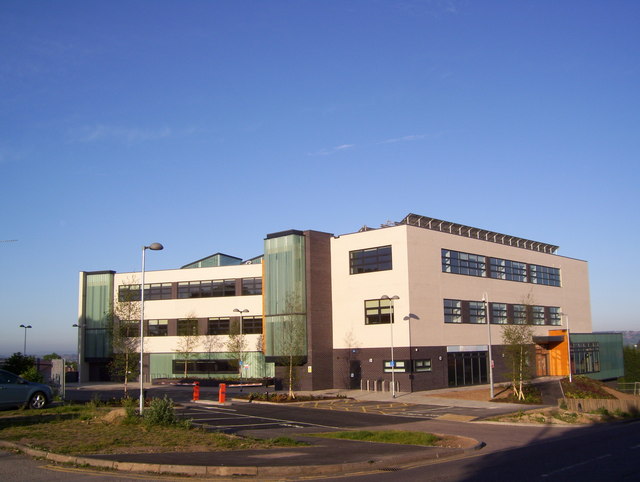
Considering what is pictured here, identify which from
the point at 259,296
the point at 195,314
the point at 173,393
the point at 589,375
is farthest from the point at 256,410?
the point at 589,375

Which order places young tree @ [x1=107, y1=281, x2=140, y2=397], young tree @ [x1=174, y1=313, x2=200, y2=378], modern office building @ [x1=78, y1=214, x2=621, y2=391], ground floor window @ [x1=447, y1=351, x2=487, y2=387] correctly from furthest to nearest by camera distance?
young tree @ [x1=174, y1=313, x2=200, y2=378] → ground floor window @ [x1=447, y1=351, x2=487, y2=387] → modern office building @ [x1=78, y1=214, x2=621, y2=391] → young tree @ [x1=107, y1=281, x2=140, y2=397]

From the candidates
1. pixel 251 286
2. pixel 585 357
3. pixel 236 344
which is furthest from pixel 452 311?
pixel 585 357

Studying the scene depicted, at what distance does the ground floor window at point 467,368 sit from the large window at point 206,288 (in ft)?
69.3

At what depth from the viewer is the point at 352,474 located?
588 inches

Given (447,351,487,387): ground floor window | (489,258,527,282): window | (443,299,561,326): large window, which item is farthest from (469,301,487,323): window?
(489,258,527,282): window

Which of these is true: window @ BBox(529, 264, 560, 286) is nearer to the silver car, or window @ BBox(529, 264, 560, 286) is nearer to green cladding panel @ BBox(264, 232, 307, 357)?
green cladding panel @ BBox(264, 232, 307, 357)

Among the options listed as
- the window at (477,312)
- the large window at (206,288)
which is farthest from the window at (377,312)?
the large window at (206,288)

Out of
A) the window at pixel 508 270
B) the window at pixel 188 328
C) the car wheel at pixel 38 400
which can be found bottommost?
the car wheel at pixel 38 400

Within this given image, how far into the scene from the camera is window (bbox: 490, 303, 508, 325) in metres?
53.8

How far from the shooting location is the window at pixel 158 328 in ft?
201

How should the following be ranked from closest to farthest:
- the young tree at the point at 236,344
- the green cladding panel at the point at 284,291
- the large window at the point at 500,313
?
the green cladding panel at the point at 284,291 < the large window at the point at 500,313 < the young tree at the point at 236,344

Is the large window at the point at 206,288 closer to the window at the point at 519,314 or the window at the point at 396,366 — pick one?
the window at the point at 396,366

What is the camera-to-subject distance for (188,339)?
194ft

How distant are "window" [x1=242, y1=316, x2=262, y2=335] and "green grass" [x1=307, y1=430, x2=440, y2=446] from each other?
34.7 metres
